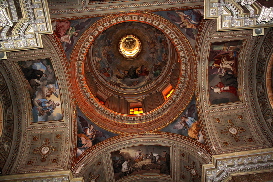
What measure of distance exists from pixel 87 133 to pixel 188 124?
4.78 meters

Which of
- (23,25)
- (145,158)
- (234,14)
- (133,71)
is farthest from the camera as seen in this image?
(133,71)

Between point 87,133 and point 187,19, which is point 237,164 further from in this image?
point 87,133

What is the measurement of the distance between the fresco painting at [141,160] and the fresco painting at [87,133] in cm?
105

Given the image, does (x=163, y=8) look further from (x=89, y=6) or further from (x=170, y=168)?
(x=170, y=168)

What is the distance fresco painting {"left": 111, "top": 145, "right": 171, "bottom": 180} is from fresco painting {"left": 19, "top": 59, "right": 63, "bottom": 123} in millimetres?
3561

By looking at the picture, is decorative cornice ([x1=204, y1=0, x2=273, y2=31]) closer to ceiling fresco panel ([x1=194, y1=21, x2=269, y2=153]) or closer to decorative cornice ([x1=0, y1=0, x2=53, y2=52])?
ceiling fresco panel ([x1=194, y1=21, x2=269, y2=153])

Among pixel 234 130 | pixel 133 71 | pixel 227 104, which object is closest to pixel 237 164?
pixel 234 130

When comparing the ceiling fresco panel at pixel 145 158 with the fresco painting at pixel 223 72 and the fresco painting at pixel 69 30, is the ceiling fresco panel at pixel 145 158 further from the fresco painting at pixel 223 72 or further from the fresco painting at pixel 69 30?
the fresco painting at pixel 69 30

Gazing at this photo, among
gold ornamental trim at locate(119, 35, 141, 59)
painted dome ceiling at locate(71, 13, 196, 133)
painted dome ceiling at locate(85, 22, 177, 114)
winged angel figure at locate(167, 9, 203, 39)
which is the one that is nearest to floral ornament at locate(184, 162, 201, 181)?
painted dome ceiling at locate(71, 13, 196, 133)

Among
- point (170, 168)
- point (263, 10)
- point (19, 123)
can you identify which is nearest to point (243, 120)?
point (170, 168)

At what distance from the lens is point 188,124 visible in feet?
44.3

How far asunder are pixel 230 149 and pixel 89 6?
27.0 feet

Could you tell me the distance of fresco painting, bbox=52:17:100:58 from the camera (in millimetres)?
12211

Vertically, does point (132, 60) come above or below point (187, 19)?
below
